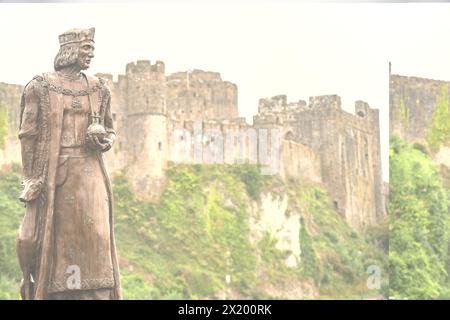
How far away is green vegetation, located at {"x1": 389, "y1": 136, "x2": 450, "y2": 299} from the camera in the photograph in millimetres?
23734

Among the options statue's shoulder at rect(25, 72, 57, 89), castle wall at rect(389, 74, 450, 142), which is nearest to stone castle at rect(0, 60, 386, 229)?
castle wall at rect(389, 74, 450, 142)

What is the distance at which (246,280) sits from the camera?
1345 inches

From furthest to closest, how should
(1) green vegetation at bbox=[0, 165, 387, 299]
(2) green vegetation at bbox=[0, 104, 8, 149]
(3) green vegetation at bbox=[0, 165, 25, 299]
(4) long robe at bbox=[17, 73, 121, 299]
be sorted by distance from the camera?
(1) green vegetation at bbox=[0, 165, 387, 299], (2) green vegetation at bbox=[0, 104, 8, 149], (3) green vegetation at bbox=[0, 165, 25, 299], (4) long robe at bbox=[17, 73, 121, 299]

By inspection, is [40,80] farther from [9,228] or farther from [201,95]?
[201,95]

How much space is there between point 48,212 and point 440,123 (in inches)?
690

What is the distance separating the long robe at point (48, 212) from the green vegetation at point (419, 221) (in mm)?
14761

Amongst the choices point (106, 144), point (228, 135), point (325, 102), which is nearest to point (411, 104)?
point (228, 135)

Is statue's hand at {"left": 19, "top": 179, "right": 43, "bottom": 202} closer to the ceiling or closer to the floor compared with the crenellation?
closer to the floor

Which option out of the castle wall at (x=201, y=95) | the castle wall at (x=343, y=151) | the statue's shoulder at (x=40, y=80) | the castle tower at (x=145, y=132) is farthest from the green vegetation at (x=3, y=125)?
the statue's shoulder at (x=40, y=80)

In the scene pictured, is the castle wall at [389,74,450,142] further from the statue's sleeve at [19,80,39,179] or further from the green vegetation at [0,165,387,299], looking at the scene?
the statue's sleeve at [19,80,39,179]

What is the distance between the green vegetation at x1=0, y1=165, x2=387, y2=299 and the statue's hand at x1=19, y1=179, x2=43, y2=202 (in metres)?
19.9

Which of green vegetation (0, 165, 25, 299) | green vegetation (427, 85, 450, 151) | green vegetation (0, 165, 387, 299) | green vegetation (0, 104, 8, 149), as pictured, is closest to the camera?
green vegetation (427, 85, 450, 151)
